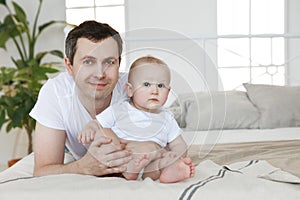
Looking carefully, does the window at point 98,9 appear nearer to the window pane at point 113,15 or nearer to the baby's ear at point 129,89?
the window pane at point 113,15

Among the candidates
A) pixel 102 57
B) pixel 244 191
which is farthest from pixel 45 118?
pixel 244 191

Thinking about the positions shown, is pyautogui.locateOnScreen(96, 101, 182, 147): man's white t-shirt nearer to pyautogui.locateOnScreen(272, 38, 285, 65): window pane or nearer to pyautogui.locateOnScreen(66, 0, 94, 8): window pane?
pyautogui.locateOnScreen(272, 38, 285, 65): window pane

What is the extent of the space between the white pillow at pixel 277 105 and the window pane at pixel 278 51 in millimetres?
1311

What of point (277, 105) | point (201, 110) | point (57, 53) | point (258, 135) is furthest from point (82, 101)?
point (57, 53)

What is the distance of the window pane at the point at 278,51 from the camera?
416cm

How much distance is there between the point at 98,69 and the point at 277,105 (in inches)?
62.5

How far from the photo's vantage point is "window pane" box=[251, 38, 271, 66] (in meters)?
4.19

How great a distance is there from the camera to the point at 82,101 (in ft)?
4.90

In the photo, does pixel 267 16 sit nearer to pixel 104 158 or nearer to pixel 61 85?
pixel 61 85

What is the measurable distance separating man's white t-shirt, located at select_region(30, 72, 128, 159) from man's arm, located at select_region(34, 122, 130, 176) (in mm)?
22

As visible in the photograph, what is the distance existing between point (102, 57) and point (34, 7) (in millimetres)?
3067

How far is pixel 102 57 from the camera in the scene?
135 centimetres

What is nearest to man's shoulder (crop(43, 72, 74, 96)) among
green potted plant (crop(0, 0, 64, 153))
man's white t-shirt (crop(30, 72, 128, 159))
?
man's white t-shirt (crop(30, 72, 128, 159))

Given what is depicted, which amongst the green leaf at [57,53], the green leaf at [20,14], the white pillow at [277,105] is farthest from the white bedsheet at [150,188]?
the green leaf at [20,14]
